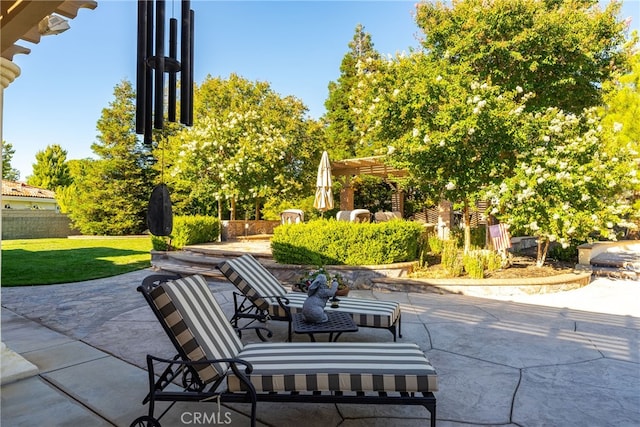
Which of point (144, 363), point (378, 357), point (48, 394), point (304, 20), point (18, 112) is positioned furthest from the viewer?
point (18, 112)

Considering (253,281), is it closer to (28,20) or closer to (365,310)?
(365,310)

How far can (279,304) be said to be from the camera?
488cm

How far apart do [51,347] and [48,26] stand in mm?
3628

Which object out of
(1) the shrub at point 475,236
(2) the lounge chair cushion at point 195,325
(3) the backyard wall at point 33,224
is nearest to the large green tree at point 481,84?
(1) the shrub at point 475,236

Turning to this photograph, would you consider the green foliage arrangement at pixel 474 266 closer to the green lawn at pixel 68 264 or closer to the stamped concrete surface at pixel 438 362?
the stamped concrete surface at pixel 438 362

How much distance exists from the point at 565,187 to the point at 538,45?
525 centimetres

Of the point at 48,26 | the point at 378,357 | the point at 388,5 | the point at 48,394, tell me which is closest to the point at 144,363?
Answer: the point at 48,394

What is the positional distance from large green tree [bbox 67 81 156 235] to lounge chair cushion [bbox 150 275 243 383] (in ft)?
74.4

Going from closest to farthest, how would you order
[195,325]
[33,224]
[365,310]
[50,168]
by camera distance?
[195,325] < [365,310] < [33,224] < [50,168]

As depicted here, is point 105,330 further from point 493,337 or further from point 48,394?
point 493,337

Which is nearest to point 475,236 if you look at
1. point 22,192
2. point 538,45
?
point 538,45

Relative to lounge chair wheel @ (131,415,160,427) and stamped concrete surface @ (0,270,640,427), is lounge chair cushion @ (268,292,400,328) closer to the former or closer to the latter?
stamped concrete surface @ (0,270,640,427)

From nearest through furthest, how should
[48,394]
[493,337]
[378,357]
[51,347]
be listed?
[378,357] → [48,394] → [51,347] → [493,337]

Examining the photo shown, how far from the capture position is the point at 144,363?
4051 mm
